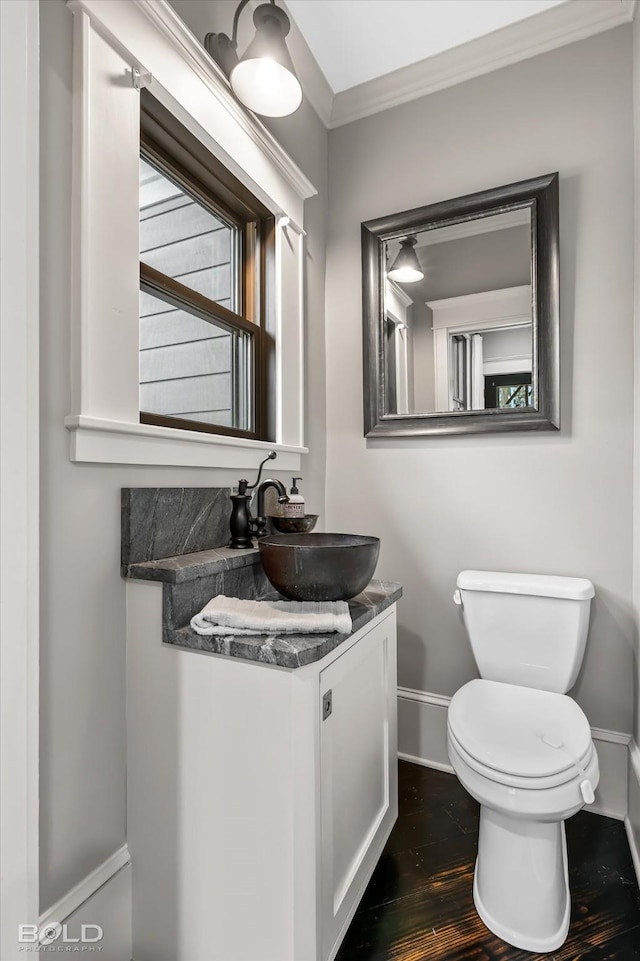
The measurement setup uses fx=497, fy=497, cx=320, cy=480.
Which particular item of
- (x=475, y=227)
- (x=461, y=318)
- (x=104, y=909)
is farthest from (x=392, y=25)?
(x=104, y=909)

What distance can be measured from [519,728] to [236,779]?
0.76 m

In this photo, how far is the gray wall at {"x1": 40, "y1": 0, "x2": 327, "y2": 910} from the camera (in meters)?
0.99

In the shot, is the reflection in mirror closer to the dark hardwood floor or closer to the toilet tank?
the toilet tank

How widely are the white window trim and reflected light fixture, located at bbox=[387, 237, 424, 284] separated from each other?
84 centimetres

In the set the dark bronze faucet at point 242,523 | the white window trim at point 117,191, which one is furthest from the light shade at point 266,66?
the dark bronze faucet at point 242,523

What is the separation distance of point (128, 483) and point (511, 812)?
1.17 meters

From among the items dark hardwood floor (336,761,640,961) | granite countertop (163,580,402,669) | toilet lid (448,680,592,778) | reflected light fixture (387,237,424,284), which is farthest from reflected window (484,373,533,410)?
dark hardwood floor (336,761,640,961)

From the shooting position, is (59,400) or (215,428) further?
(215,428)

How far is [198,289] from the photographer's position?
163 cm

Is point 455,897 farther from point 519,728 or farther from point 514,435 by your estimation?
point 514,435

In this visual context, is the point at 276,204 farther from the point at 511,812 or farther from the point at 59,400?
the point at 511,812

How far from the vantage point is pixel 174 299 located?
4.89 ft

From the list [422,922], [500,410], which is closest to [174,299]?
[500,410]

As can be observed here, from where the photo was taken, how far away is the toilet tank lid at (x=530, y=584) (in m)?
1.59
